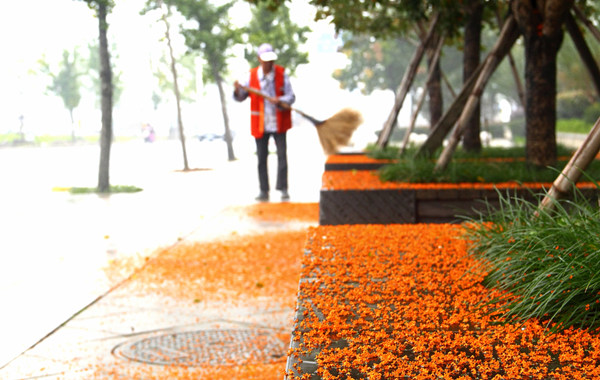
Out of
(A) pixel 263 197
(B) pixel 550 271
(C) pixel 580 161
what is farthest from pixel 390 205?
(A) pixel 263 197

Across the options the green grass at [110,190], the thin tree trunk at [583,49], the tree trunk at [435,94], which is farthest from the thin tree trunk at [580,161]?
the green grass at [110,190]

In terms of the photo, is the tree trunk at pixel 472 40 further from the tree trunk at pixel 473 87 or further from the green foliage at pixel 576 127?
the green foliage at pixel 576 127

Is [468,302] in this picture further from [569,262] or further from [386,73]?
[386,73]

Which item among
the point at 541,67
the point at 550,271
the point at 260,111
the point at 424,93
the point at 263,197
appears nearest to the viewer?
the point at 550,271

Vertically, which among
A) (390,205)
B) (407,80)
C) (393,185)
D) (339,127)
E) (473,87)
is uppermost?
(407,80)

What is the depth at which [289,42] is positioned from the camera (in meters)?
27.4

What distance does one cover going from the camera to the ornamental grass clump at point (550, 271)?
2.53 metres

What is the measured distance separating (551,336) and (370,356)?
632 millimetres

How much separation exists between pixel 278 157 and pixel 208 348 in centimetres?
758

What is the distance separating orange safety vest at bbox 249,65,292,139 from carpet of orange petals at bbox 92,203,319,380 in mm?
3038

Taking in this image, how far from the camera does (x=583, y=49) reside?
8602 millimetres

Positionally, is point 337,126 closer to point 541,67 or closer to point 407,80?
point 407,80

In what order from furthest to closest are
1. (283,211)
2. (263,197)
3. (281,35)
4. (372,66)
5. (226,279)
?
(372,66) → (281,35) → (263,197) → (283,211) → (226,279)

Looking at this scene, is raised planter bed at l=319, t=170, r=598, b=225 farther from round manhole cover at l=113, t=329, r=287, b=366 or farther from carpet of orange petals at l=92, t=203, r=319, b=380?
round manhole cover at l=113, t=329, r=287, b=366
